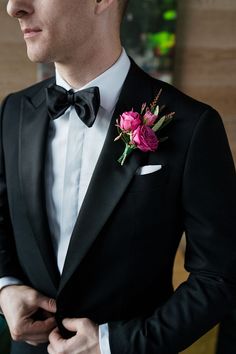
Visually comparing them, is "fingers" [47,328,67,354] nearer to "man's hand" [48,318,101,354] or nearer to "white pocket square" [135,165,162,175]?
"man's hand" [48,318,101,354]

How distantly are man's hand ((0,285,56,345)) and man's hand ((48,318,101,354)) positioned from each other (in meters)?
0.06

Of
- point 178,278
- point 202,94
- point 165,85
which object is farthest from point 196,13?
point 165,85

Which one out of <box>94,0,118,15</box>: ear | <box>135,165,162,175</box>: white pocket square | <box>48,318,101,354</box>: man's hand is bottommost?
<box>48,318,101,354</box>: man's hand

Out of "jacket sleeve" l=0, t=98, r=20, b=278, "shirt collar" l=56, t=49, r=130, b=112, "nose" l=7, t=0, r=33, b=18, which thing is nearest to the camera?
"nose" l=7, t=0, r=33, b=18

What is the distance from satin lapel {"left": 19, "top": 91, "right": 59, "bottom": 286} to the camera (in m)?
1.06

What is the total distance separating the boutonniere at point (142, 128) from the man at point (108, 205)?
0.7 inches

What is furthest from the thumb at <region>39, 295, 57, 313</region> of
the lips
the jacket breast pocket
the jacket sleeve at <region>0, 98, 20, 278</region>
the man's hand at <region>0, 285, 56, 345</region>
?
the lips

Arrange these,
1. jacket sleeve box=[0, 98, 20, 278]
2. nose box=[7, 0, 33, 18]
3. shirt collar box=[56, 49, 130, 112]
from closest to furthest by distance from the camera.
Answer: nose box=[7, 0, 33, 18] < shirt collar box=[56, 49, 130, 112] < jacket sleeve box=[0, 98, 20, 278]

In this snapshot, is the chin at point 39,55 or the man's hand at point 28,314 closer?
the chin at point 39,55

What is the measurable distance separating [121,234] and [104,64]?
14.6 inches

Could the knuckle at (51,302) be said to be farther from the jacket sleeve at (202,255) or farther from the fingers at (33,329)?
the jacket sleeve at (202,255)

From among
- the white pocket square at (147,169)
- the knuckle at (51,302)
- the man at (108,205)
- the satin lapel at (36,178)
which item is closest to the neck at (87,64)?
the man at (108,205)

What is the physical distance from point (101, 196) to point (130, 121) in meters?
0.17

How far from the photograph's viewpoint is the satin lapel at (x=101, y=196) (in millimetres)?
997
